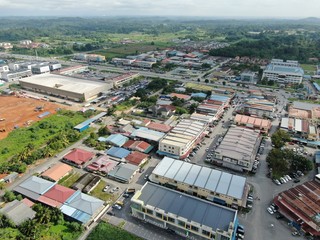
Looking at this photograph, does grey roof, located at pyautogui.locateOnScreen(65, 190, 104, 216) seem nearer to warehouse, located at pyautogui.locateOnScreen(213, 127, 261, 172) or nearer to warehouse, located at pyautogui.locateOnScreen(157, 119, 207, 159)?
warehouse, located at pyautogui.locateOnScreen(157, 119, 207, 159)

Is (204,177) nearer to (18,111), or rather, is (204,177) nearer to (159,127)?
(159,127)

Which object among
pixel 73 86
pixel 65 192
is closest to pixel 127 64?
pixel 73 86

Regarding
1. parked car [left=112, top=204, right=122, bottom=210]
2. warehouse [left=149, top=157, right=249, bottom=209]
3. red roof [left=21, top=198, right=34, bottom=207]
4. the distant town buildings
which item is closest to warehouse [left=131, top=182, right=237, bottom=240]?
parked car [left=112, top=204, right=122, bottom=210]

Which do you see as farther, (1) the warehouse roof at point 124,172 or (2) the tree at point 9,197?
(1) the warehouse roof at point 124,172

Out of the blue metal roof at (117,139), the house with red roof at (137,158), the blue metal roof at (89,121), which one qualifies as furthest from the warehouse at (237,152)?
the blue metal roof at (89,121)

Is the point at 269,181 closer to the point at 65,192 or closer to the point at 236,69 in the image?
the point at 65,192

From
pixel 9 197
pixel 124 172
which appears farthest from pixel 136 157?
pixel 9 197

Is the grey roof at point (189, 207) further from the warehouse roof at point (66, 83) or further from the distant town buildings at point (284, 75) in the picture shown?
the distant town buildings at point (284, 75)
